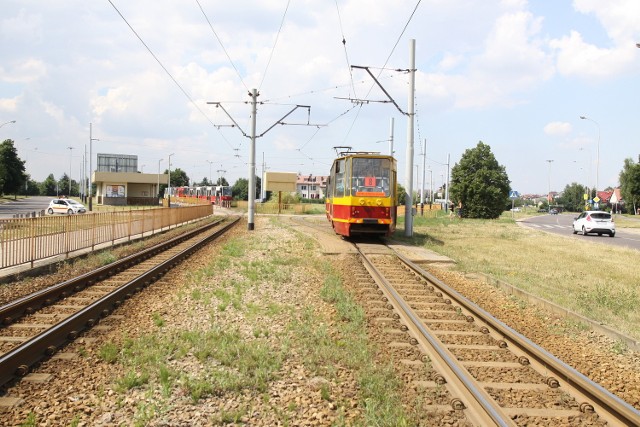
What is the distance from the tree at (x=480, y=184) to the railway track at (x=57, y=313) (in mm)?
57666

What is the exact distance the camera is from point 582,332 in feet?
23.9

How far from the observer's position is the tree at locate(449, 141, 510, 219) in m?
65.4

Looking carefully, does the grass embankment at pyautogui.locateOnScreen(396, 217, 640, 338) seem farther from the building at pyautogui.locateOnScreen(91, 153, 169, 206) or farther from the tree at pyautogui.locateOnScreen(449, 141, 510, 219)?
the building at pyautogui.locateOnScreen(91, 153, 169, 206)

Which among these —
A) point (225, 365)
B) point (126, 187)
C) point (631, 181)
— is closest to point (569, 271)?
point (225, 365)

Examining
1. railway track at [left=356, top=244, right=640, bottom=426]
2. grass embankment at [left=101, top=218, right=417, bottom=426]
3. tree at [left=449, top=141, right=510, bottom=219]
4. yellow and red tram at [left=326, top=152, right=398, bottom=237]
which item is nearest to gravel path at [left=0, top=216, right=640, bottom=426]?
grass embankment at [left=101, top=218, right=417, bottom=426]

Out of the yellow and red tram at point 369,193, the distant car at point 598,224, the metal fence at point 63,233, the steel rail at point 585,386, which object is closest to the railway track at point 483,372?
the steel rail at point 585,386

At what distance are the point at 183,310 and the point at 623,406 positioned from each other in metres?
6.02

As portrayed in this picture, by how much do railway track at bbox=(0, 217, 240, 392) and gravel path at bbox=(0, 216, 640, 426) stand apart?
24 cm

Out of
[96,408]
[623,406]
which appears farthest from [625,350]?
[96,408]

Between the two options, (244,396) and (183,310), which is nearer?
(244,396)

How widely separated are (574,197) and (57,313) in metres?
157

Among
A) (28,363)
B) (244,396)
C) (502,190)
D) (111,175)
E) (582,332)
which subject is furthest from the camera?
(111,175)

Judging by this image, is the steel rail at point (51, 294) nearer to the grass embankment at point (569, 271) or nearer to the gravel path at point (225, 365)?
the gravel path at point (225, 365)

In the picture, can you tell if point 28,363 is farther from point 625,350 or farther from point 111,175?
point 111,175
